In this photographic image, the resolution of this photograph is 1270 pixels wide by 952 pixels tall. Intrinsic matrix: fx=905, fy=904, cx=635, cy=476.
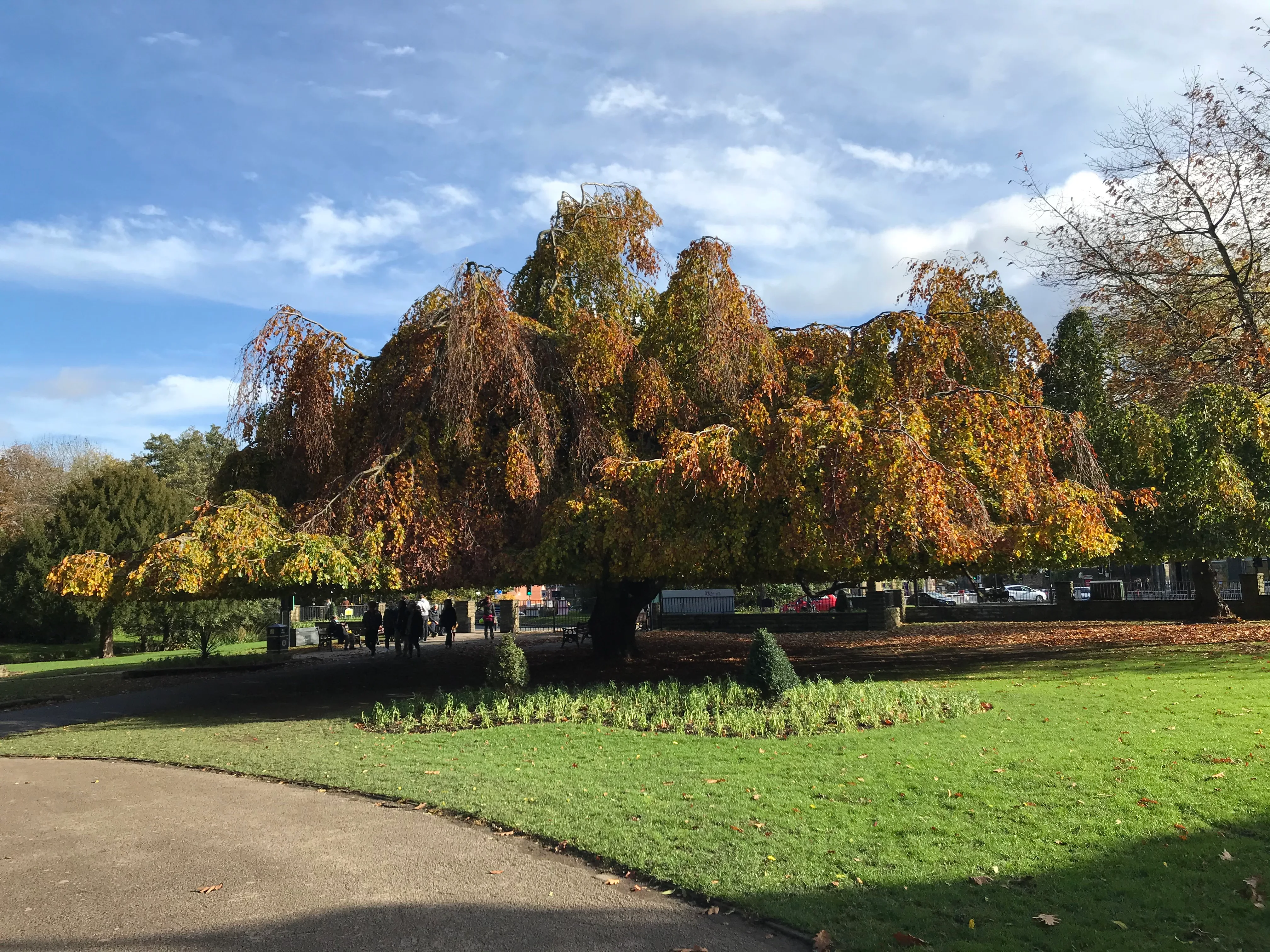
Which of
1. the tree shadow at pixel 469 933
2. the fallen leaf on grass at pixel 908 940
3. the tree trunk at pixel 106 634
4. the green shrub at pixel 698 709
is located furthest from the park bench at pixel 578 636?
the fallen leaf on grass at pixel 908 940

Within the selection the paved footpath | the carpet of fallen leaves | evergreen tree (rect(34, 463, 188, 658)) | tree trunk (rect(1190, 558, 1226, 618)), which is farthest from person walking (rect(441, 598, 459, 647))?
tree trunk (rect(1190, 558, 1226, 618))

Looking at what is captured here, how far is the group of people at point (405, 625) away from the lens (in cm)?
2384

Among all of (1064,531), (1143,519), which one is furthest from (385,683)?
(1143,519)

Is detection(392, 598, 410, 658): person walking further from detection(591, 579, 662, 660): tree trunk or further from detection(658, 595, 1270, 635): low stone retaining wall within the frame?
detection(658, 595, 1270, 635): low stone retaining wall

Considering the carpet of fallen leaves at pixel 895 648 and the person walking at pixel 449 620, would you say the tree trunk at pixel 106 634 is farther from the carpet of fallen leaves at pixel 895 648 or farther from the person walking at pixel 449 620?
the carpet of fallen leaves at pixel 895 648

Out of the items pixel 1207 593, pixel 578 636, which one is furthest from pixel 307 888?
pixel 1207 593

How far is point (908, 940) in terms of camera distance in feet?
14.2

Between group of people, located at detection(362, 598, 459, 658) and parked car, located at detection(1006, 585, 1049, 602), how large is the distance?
28059mm

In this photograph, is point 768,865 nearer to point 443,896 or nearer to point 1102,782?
point 443,896

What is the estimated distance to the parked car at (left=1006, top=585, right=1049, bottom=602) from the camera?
151 ft

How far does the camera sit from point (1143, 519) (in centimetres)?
1847

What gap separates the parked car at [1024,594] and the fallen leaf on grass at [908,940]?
42401 mm

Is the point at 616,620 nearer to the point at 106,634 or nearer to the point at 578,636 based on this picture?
the point at 578,636

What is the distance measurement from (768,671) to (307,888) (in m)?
7.21
